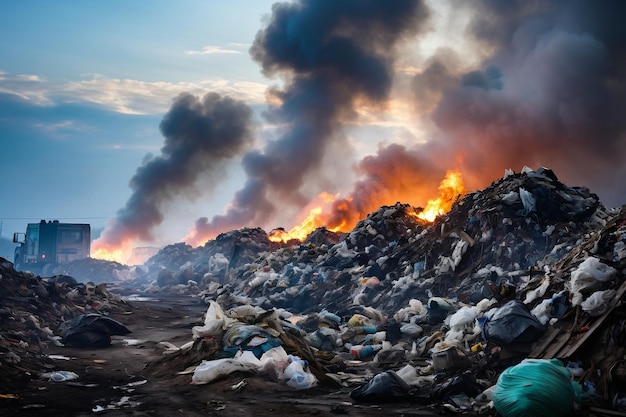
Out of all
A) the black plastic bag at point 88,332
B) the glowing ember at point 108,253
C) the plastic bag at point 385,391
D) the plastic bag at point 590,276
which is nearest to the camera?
the plastic bag at point 385,391

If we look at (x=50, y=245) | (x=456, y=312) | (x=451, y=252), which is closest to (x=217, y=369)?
(x=456, y=312)

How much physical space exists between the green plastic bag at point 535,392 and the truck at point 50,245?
29634 millimetres

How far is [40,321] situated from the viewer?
11.6 m

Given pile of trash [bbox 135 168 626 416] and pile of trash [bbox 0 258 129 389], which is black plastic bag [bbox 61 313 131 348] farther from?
pile of trash [bbox 135 168 626 416]

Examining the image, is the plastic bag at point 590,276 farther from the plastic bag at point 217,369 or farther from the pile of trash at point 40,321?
the pile of trash at point 40,321

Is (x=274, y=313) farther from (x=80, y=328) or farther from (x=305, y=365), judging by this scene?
(x=80, y=328)

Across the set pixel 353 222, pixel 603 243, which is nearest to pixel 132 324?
pixel 603 243

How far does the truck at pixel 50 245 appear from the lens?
30.6m

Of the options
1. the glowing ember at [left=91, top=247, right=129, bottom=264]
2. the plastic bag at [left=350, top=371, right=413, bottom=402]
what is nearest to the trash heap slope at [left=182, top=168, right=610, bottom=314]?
the plastic bag at [left=350, top=371, right=413, bottom=402]

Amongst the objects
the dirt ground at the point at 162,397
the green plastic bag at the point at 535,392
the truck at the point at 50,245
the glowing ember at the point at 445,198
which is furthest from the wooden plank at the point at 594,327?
the truck at the point at 50,245

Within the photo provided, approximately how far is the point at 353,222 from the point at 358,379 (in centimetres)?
2389

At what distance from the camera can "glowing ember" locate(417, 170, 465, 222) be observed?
21.3m

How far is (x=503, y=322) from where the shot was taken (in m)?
6.55

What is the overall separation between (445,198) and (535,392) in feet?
60.3
